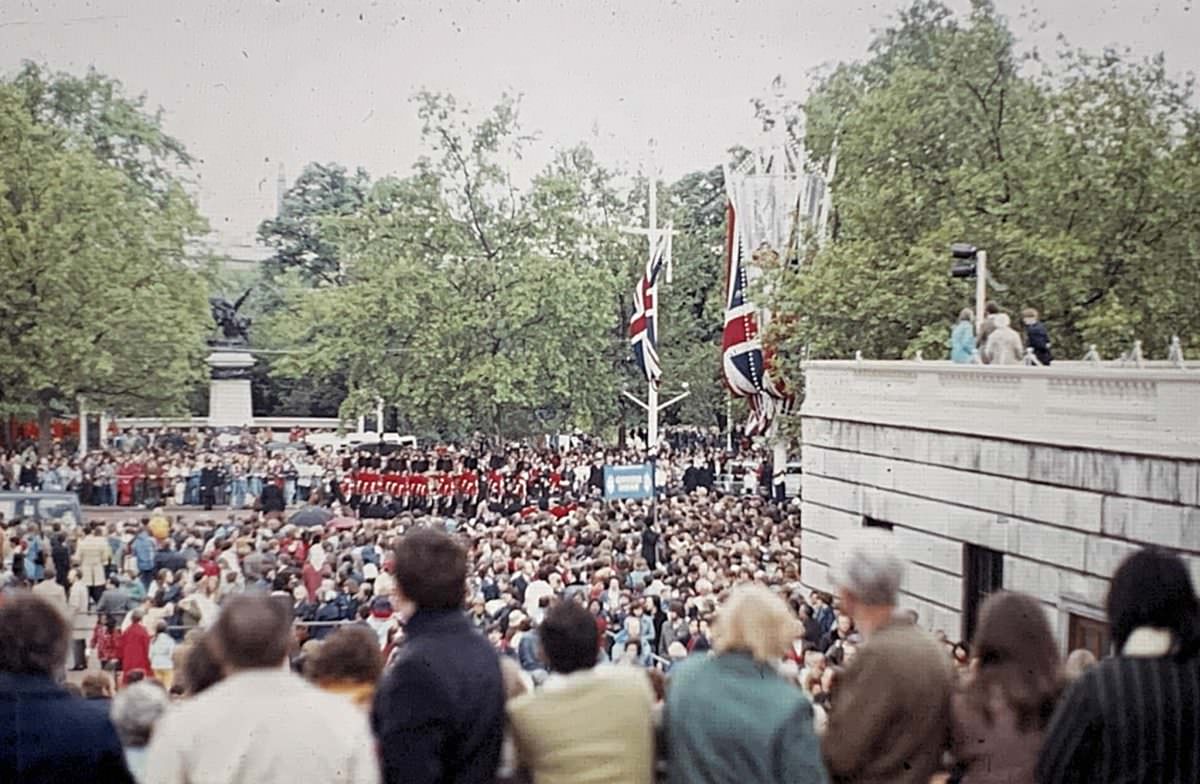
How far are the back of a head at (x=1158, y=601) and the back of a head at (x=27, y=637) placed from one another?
2.49 meters

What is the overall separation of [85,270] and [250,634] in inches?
930

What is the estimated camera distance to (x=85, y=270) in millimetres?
26078

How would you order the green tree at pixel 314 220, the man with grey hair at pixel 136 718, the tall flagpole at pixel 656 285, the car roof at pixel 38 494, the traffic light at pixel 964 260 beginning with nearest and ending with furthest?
1. the man with grey hair at pixel 136 718
2. the traffic light at pixel 964 260
3. the car roof at pixel 38 494
4. the tall flagpole at pixel 656 285
5. the green tree at pixel 314 220

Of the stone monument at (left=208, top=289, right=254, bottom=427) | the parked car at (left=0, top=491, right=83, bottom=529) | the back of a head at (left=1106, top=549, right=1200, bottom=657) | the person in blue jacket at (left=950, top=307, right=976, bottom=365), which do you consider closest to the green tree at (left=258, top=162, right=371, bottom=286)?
the stone monument at (left=208, top=289, right=254, bottom=427)

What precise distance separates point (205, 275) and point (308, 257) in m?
4.73

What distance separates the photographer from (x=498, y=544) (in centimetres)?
2100

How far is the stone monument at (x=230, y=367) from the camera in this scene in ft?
94.8

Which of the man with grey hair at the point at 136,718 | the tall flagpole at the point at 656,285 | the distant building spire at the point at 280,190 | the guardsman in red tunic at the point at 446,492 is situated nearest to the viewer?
the man with grey hair at the point at 136,718

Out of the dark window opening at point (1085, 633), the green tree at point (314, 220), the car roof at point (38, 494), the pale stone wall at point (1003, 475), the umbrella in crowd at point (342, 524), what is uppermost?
the green tree at point (314, 220)

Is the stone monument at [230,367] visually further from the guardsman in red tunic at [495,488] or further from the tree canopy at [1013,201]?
the tree canopy at [1013,201]

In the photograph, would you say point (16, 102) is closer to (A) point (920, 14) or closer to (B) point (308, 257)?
(B) point (308, 257)

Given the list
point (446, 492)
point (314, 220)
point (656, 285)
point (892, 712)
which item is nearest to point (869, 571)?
point (892, 712)

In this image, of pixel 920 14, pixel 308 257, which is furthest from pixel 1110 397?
pixel 308 257

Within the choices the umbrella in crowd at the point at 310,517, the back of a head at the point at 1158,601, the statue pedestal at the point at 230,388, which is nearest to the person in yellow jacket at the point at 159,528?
the umbrella in crowd at the point at 310,517
